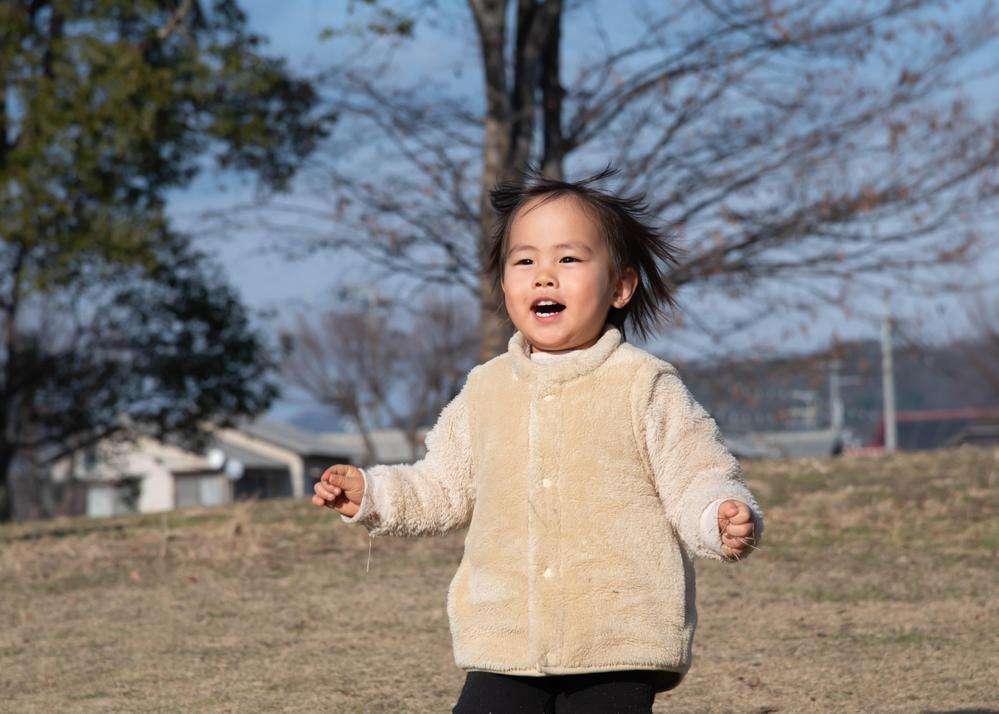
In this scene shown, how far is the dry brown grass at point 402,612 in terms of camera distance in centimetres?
409

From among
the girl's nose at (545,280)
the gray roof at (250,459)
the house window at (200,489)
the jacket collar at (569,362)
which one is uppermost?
the gray roof at (250,459)

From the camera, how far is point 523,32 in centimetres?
1103

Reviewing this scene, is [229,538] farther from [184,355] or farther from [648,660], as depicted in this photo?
[184,355]

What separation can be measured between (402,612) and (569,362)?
289 cm

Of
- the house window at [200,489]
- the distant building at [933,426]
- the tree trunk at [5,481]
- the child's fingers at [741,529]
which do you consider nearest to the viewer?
the child's fingers at [741,529]

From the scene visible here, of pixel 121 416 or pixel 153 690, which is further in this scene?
pixel 121 416

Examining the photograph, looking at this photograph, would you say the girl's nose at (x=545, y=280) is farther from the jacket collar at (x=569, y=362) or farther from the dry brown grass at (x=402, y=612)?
the dry brown grass at (x=402, y=612)

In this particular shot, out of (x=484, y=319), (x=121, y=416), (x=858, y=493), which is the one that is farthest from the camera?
(x=121, y=416)

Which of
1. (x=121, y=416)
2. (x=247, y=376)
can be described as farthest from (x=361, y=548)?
(x=121, y=416)

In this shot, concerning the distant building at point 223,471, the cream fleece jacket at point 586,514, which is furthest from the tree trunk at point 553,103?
the distant building at point 223,471

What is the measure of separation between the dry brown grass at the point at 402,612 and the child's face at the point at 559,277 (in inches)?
61.1

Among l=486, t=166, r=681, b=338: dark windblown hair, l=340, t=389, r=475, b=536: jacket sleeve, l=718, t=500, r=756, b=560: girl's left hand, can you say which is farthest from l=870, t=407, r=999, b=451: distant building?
l=718, t=500, r=756, b=560: girl's left hand

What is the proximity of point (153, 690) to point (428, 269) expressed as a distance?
25.1 feet

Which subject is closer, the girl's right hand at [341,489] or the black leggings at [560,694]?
the black leggings at [560,694]
